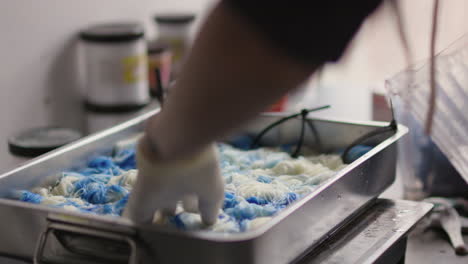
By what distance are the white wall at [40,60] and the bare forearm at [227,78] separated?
1009 mm

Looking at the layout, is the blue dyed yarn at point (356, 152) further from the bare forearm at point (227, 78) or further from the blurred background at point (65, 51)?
the bare forearm at point (227, 78)

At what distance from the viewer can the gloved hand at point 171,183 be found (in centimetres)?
77

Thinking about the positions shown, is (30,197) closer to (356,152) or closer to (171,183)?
(171,183)

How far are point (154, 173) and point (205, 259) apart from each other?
121 millimetres

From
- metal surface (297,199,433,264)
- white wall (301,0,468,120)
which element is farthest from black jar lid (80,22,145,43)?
metal surface (297,199,433,264)

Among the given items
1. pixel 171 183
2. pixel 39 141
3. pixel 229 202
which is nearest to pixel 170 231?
pixel 171 183

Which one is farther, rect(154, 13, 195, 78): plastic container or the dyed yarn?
rect(154, 13, 195, 78): plastic container

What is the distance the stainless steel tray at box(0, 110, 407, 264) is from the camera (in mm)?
767

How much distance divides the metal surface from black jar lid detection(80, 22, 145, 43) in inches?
35.1

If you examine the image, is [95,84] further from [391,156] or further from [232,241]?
[232,241]

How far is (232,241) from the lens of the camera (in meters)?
0.75

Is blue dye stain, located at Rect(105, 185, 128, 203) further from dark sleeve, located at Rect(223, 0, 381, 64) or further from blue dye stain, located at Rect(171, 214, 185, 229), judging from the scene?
dark sleeve, located at Rect(223, 0, 381, 64)

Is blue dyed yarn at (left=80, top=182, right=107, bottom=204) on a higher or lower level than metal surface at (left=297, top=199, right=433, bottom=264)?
higher

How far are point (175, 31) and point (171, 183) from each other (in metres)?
1.48
